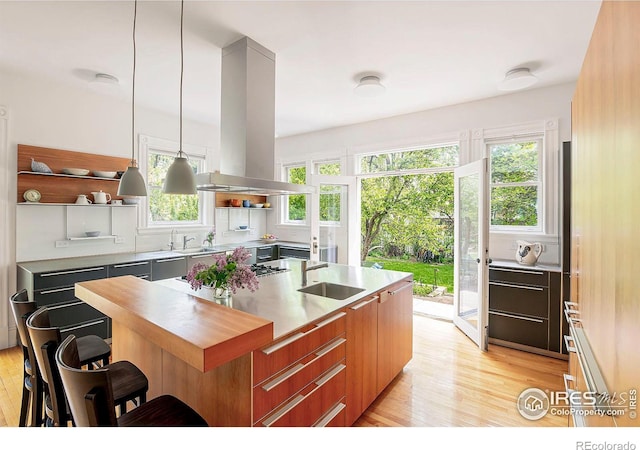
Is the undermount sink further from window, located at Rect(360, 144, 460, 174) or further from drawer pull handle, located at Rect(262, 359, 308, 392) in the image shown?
window, located at Rect(360, 144, 460, 174)

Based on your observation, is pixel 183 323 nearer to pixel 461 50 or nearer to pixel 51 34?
pixel 51 34

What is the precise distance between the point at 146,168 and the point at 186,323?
12.2ft

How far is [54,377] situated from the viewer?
1.38 meters

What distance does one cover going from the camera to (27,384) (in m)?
1.81

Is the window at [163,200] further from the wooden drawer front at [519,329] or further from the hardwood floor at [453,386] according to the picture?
the wooden drawer front at [519,329]

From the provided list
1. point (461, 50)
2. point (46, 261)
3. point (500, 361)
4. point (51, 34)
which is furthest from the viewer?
point (46, 261)

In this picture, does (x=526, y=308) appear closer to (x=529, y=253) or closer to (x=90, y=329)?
(x=529, y=253)

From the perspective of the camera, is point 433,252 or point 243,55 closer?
point 243,55

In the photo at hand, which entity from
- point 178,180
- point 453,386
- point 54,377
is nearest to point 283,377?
point 54,377

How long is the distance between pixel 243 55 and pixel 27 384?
266 centimetres

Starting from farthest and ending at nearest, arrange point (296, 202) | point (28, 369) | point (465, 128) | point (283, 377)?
point (296, 202)
point (465, 128)
point (28, 369)
point (283, 377)

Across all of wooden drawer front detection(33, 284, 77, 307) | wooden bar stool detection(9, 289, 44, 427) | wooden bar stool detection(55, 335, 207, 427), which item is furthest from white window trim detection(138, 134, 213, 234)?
wooden bar stool detection(55, 335, 207, 427)
